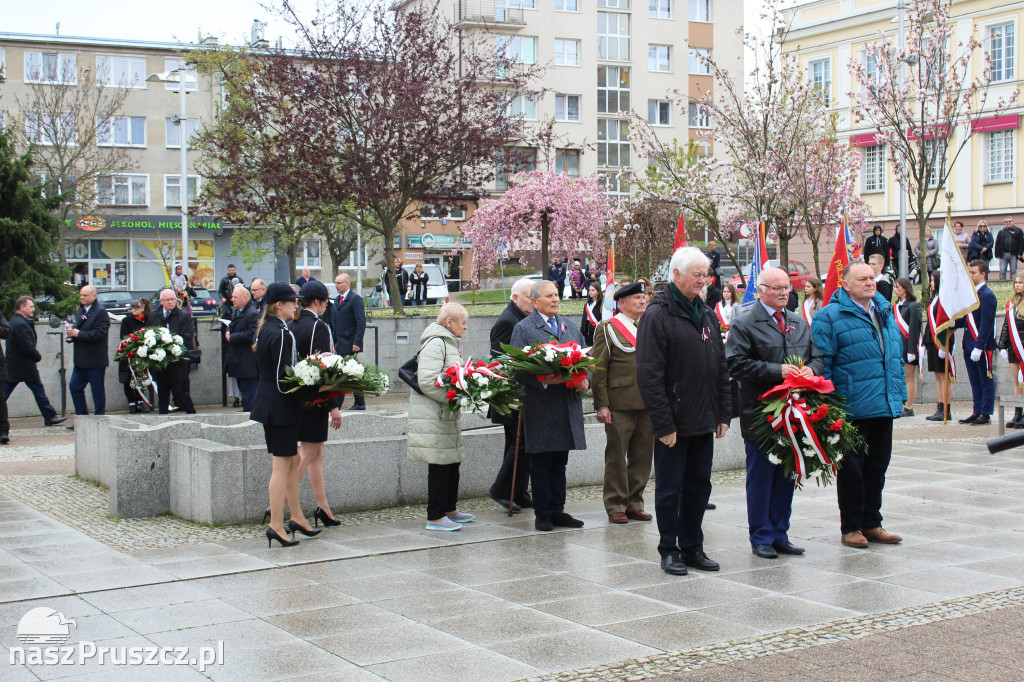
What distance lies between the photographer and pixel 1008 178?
150ft

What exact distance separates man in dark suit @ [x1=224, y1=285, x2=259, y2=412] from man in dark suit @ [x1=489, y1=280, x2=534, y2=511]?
6.95 m

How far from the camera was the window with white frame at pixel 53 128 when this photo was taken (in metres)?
46.1

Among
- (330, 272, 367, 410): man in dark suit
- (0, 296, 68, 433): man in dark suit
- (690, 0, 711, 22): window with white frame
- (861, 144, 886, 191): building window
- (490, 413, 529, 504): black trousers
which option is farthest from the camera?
(690, 0, 711, 22): window with white frame

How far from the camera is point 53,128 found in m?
45.7

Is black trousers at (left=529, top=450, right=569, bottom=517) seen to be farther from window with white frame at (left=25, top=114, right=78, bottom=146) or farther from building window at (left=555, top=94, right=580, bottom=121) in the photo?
building window at (left=555, top=94, right=580, bottom=121)

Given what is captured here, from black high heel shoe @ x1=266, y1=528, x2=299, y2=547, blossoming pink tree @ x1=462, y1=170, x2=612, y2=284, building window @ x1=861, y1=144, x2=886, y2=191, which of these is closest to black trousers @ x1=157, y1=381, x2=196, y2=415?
black high heel shoe @ x1=266, y1=528, x2=299, y2=547

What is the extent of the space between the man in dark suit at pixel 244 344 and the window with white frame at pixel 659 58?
53.0 m

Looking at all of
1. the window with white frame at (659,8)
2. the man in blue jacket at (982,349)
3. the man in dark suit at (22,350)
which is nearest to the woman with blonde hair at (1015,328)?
the man in blue jacket at (982,349)

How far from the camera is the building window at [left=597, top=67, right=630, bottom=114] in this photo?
6475 cm

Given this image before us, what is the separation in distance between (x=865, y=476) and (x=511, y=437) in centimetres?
315

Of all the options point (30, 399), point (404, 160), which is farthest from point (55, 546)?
point (404, 160)

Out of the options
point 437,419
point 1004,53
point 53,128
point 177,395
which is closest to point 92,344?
point 177,395

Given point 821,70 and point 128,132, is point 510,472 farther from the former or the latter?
point 128,132

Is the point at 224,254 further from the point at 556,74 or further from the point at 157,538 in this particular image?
the point at 157,538
